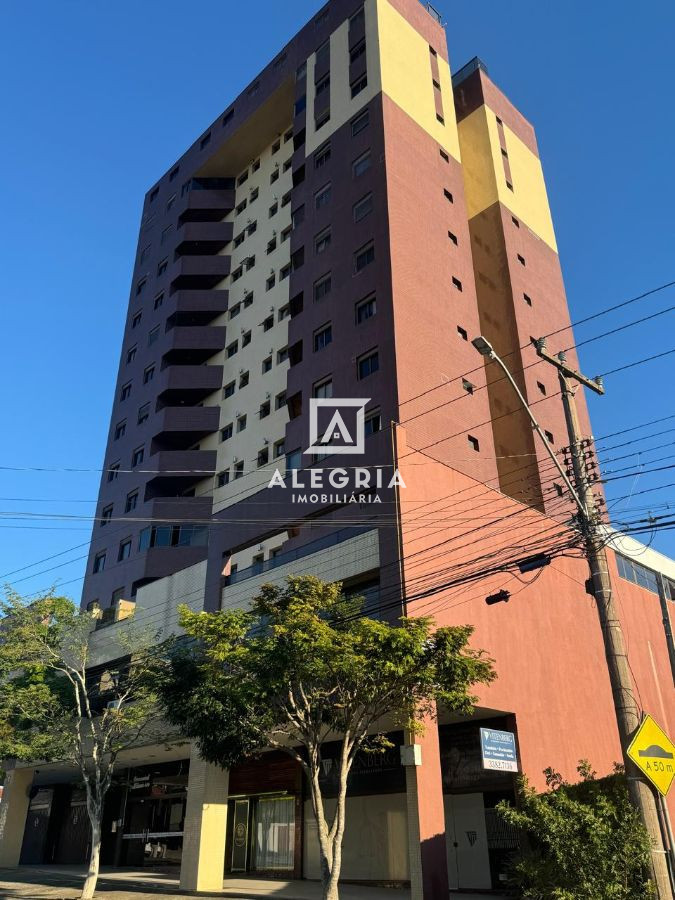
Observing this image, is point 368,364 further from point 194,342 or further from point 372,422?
point 194,342

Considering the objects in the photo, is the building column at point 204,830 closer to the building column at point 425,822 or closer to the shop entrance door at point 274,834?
the shop entrance door at point 274,834

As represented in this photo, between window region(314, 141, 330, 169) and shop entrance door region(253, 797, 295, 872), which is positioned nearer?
shop entrance door region(253, 797, 295, 872)

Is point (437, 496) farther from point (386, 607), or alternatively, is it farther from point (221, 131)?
point (221, 131)

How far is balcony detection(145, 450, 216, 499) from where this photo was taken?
4084 centimetres

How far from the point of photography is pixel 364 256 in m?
33.6

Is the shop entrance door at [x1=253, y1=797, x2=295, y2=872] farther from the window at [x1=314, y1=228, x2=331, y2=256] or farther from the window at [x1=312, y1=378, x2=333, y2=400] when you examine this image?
the window at [x1=314, y1=228, x2=331, y2=256]

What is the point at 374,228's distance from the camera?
1321 inches

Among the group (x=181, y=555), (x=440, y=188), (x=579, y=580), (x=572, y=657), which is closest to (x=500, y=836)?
(x=572, y=657)

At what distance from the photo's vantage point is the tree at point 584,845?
11656 millimetres

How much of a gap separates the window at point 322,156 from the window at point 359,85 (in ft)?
9.41

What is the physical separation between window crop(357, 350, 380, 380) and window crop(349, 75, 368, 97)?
55.2ft

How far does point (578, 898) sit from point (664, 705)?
931 inches

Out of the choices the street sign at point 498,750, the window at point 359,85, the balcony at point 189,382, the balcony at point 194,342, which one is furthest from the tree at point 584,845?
the window at point 359,85

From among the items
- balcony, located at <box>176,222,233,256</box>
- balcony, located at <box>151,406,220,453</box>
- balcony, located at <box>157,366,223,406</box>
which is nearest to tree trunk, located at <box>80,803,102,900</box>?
balcony, located at <box>151,406,220,453</box>
